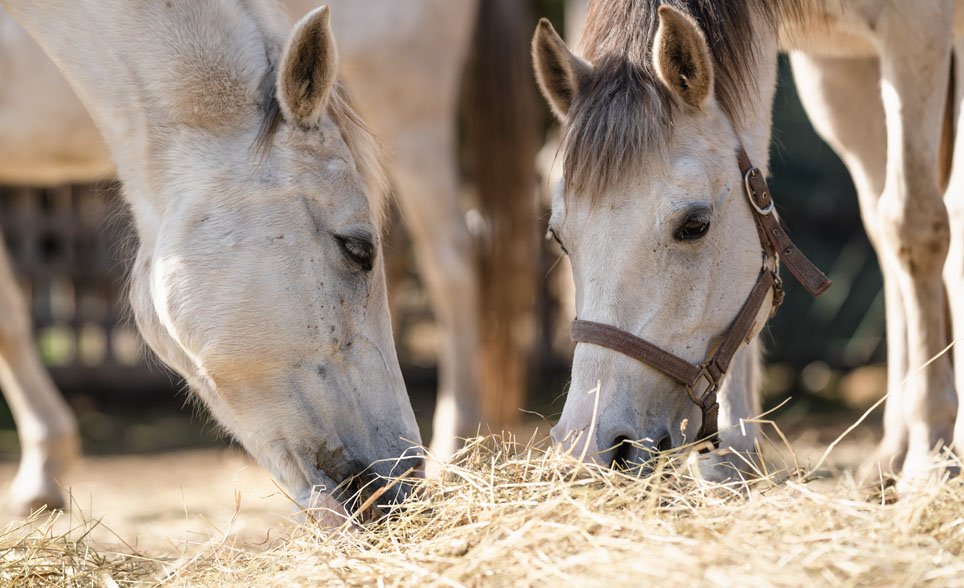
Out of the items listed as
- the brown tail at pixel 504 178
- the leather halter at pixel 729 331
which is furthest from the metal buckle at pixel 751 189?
the brown tail at pixel 504 178

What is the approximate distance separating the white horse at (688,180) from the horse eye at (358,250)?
17.0 inches

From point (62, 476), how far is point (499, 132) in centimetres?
259

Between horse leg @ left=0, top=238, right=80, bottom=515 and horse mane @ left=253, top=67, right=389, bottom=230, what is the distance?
2147mm

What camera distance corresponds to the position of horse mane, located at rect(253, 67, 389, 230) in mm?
2320

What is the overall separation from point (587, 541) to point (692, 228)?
0.80 m

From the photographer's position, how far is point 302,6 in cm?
411

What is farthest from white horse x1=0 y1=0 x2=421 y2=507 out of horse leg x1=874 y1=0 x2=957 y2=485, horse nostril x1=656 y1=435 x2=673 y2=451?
horse leg x1=874 y1=0 x2=957 y2=485

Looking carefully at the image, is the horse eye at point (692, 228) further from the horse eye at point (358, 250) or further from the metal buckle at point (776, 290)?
the horse eye at point (358, 250)

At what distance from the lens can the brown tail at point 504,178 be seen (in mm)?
4973

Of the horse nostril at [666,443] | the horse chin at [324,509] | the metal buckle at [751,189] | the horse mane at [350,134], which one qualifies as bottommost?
the horse chin at [324,509]

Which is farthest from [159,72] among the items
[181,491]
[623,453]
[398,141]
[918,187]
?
[398,141]

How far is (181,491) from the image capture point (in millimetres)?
3551

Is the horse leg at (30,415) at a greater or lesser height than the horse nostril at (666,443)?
lesser

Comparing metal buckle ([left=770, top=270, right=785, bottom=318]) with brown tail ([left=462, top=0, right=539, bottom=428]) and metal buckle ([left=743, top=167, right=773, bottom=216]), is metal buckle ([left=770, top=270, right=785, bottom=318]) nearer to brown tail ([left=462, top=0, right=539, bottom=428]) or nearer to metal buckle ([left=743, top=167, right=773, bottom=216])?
metal buckle ([left=743, top=167, right=773, bottom=216])
